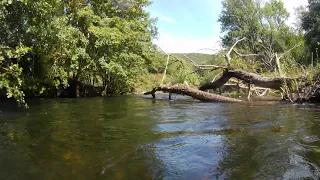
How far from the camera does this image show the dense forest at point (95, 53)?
13.5 m

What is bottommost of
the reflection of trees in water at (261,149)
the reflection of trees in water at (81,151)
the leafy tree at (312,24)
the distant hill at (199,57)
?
the reflection of trees in water at (81,151)

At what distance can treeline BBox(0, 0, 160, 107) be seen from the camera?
1595cm

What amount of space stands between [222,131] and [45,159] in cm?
379

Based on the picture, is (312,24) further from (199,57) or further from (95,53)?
(95,53)

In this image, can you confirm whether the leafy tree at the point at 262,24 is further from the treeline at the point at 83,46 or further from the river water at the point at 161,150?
the river water at the point at 161,150

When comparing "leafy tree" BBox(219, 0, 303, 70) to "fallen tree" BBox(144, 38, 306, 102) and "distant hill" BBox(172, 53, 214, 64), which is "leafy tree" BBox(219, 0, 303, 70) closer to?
"distant hill" BBox(172, 53, 214, 64)

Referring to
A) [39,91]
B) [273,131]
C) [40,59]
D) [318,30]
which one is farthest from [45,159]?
[318,30]

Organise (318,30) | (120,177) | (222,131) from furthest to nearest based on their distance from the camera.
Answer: (318,30)
(222,131)
(120,177)

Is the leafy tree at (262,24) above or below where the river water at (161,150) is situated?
above

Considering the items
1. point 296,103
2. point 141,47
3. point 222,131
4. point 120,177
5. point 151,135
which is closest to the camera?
point 120,177

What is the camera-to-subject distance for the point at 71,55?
67.3 ft

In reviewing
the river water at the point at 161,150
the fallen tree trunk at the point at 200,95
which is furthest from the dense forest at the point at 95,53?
the river water at the point at 161,150

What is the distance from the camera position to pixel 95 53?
22438 millimetres

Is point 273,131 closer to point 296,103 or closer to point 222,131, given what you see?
point 222,131
